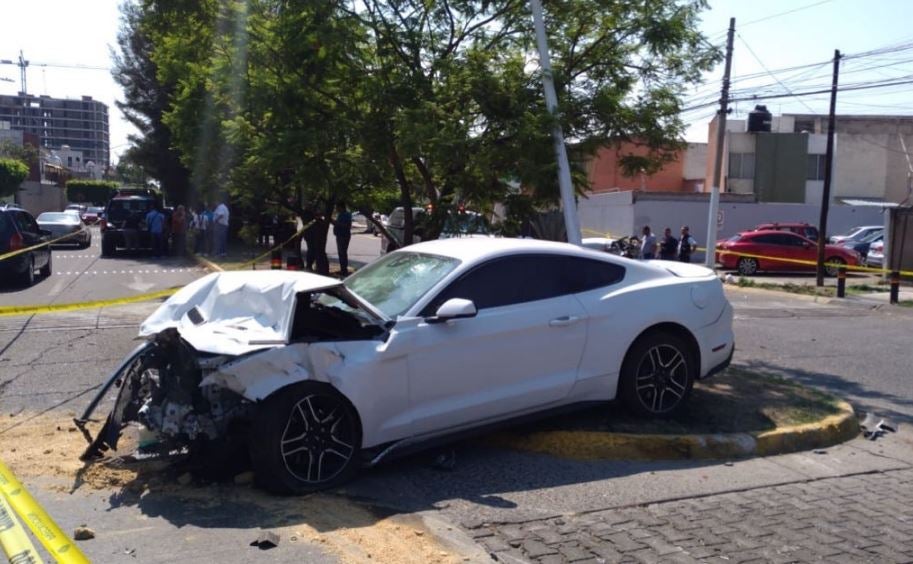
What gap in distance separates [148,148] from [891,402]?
1331 inches

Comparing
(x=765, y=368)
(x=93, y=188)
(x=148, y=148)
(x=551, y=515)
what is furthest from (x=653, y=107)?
(x=93, y=188)

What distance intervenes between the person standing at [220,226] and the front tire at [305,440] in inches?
882

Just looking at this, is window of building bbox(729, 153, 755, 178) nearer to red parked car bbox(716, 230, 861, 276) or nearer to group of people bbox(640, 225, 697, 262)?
red parked car bbox(716, 230, 861, 276)

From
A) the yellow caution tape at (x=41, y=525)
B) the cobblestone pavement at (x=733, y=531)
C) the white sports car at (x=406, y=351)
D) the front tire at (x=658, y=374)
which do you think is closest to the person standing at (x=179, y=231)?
the white sports car at (x=406, y=351)

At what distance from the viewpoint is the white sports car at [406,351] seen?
5930 millimetres

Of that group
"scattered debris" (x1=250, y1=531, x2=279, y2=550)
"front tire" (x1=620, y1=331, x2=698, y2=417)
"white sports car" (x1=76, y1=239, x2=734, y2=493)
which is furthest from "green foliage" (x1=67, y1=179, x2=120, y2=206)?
→ "scattered debris" (x1=250, y1=531, x2=279, y2=550)

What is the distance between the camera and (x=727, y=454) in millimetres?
7055

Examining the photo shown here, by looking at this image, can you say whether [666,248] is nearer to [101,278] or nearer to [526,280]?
[101,278]

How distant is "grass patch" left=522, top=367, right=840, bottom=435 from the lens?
24.0 ft

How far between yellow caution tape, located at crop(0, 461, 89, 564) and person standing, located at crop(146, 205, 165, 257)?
85.0 ft

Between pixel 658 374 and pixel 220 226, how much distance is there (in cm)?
2224

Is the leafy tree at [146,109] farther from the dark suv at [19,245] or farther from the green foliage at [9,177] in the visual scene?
the green foliage at [9,177]

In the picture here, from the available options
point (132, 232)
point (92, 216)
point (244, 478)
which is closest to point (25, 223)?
point (132, 232)

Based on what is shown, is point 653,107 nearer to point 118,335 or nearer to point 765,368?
point 765,368
